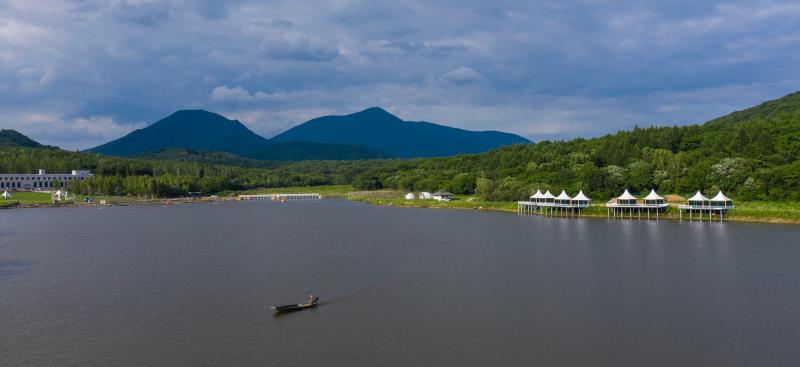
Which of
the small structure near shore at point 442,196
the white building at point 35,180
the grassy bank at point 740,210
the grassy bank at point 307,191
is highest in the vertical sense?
the white building at point 35,180

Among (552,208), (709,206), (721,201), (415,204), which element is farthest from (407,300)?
(415,204)

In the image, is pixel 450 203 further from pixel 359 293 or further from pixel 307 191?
pixel 307 191

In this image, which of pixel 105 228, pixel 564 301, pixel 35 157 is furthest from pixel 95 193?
pixel 564 301

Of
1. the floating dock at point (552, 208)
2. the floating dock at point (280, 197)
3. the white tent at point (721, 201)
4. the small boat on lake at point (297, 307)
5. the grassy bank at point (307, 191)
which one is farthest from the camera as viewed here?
the grassy bank at point (307, 191)

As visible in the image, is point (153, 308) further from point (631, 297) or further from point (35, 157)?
point (35, 157)

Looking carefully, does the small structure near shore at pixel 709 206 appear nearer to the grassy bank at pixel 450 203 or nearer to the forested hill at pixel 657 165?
the grassy bank at pixel 450 203

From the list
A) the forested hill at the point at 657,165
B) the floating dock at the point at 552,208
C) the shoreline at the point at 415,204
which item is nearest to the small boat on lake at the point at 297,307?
the shoreline at the point at 415,204
